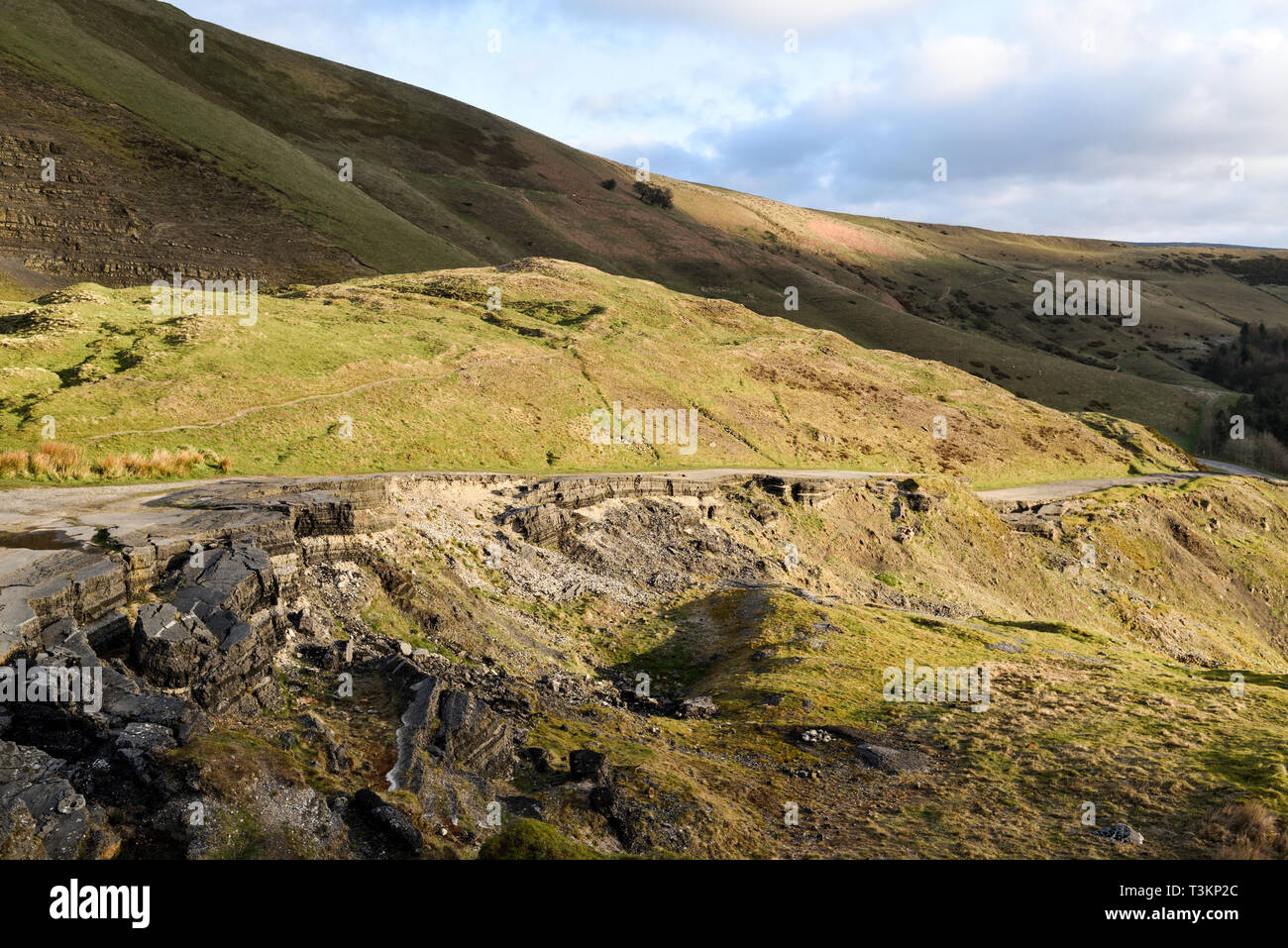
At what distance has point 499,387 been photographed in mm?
38312

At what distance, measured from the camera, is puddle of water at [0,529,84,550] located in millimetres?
15227

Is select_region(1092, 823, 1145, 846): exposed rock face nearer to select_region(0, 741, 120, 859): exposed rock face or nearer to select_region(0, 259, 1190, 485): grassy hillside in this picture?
select_region(0, 741, 120, 859): exposed rock face

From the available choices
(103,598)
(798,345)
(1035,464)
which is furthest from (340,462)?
(1035,464)

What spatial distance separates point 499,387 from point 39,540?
23860mm

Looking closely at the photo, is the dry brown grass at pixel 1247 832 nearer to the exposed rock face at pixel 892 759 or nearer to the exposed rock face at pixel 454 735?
the exposed rock face at pixel 892 759

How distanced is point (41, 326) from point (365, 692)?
2742 cm

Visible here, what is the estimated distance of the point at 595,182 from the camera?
4471 inches

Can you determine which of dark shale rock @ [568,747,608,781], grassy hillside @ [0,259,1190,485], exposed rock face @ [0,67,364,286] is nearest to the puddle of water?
grassy hillside @ [0,259,1190,485]

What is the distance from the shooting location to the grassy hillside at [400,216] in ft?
182

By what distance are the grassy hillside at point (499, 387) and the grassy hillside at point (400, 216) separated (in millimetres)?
15505

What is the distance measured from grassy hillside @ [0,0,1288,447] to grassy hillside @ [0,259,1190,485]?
1551 cm

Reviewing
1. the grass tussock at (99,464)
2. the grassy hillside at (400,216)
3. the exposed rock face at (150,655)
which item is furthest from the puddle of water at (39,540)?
the grassy hillside at (400,216)
